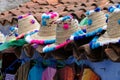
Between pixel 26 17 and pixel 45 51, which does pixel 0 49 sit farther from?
pixel 45 51

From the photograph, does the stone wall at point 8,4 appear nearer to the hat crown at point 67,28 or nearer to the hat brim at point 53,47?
the hat brim at point 53,47

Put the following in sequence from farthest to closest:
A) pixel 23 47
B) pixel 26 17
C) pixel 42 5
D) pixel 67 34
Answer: pixel 42 5 → pixel 26 17 → pixel 23 47 → pixel 67 34

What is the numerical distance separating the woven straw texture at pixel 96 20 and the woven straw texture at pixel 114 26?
408 millimetres

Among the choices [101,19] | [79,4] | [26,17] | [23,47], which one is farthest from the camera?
[79,4]

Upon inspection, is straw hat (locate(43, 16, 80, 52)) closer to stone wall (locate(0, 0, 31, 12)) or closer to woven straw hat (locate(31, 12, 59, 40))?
woven straw hat (locate(31, 12, 59, 40))

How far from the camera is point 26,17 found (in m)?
6.68

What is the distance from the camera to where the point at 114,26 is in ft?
14.4

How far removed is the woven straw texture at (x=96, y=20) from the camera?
16.0 ft

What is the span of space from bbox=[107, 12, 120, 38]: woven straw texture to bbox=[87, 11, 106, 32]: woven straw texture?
0.41 m

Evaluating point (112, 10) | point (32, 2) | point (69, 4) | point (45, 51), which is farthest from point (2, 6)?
point (112, 10)

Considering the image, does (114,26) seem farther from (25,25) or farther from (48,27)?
(25,25)

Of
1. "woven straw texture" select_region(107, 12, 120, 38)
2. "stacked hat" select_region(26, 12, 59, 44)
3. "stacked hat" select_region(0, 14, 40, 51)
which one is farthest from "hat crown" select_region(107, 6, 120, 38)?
"stacked hat" select_region(0, 14, 40, 51)

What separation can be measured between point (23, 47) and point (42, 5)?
3.85 meters

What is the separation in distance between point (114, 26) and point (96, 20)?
54cm
